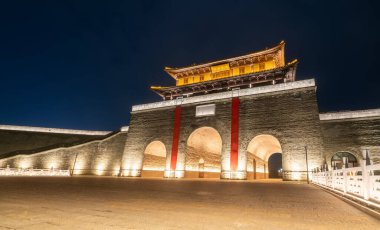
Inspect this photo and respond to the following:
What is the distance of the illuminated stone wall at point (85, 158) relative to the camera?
69.2 feet

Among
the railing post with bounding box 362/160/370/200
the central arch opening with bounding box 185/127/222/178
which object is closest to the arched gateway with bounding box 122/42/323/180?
the central arch opening with bounding box 185/127/222/178

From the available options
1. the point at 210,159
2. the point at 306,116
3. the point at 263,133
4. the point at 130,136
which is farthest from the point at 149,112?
the point at 306,116

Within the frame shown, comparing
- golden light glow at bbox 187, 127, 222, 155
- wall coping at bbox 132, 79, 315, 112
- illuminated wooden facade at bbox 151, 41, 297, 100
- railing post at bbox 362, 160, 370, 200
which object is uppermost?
illuminated wooden facade at bbox 151, 41, 297, 100

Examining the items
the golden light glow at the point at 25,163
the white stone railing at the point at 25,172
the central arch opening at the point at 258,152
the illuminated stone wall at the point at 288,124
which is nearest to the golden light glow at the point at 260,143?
the central arch opening at the point at 258,152

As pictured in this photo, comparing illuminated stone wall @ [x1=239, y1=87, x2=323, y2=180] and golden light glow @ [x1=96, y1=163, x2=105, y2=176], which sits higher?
illuminated stone wall @ [x1=239, y1=87, x2=323, y2=180]

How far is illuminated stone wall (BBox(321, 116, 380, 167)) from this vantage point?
1411cm

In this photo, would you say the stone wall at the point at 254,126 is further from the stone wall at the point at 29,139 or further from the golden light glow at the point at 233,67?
the stone wall at the point at 29,139

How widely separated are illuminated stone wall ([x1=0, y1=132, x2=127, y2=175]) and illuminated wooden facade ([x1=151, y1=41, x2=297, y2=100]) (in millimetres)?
7620

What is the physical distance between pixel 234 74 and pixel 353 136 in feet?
37.3

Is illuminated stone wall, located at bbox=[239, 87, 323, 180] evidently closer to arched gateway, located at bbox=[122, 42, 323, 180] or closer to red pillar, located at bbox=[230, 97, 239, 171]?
arched gateway, located at bbox=[122, 42, 323, 180]

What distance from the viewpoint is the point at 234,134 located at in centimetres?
1717

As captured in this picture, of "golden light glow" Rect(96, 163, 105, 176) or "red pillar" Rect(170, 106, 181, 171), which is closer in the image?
"red pillar" Rect(170, 106, 181, 171)

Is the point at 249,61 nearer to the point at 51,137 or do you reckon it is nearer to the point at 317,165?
the point at 317,165

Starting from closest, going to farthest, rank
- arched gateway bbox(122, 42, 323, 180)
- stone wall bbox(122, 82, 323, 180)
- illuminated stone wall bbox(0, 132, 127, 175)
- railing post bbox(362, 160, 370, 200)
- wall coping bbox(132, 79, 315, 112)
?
railing post bbox(362, 160, 370, 200), stone wall bbox(122, 82, 323, 180), arched gateway bbox(122, 42, 323, 180), wall coping bbox(132, 79, 315, 112), illuminated stone wall bbox(0, 132, 127, 175)
